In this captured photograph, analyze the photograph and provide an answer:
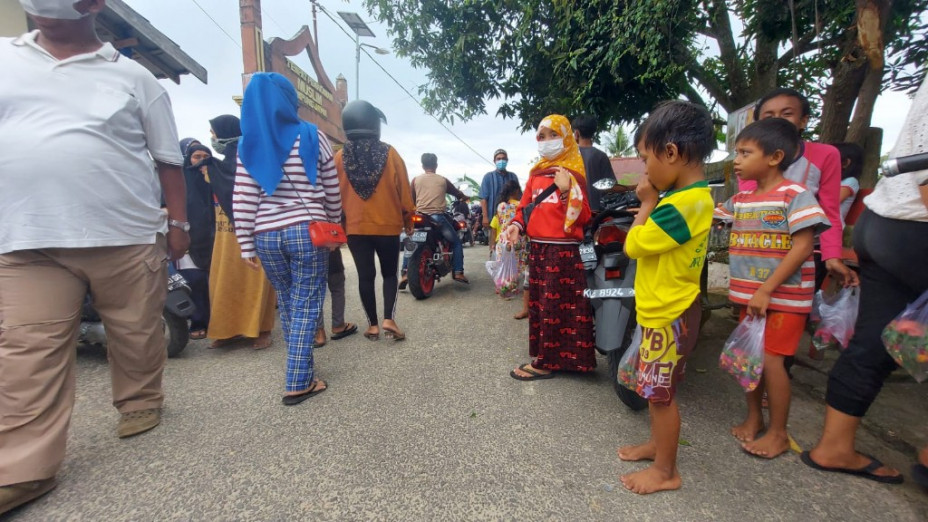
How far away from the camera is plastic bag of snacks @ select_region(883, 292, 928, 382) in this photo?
49.7 inches

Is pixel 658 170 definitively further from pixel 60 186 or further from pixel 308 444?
pixel 60 186

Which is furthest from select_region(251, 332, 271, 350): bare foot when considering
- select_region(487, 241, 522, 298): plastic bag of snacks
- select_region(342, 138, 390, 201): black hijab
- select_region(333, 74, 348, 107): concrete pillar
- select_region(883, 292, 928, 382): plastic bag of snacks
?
select_region(333, 74, 348, 107): concrete pillar

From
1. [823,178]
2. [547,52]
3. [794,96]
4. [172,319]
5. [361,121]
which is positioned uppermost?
[547,52]

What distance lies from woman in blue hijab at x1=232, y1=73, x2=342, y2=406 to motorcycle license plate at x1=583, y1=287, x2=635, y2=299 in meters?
1.57

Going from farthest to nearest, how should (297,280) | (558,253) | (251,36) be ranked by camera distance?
(251,36), (558,253), (297,280)

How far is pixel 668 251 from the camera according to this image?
4.84 ft

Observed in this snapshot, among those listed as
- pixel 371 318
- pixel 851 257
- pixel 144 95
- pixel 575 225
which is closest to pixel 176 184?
pixel 144 95

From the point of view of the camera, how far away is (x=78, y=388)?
241 centimetres

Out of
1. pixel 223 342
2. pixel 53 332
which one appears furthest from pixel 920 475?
pixel 223 342

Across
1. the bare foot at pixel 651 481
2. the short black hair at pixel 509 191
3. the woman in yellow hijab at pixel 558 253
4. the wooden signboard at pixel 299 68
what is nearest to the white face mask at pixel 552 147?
the woman in yellow hijab at pixel 558 253

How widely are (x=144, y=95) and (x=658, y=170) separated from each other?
89.6 inches

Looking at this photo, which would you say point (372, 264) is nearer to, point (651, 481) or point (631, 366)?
point (631, 366)

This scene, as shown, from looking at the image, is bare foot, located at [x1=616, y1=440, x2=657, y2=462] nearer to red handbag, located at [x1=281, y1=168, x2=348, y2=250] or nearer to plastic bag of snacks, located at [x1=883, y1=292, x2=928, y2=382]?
plastic bag of snacks, located at [x1=883, y1=292, x2=928, y2=382]

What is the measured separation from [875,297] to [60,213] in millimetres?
3263
